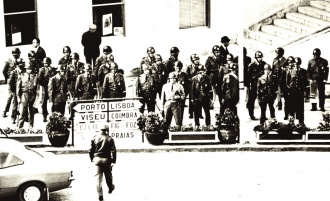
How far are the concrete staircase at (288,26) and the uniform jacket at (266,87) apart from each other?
2.66 ft

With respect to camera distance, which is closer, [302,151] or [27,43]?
[302,151]

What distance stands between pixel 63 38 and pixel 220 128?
5318mm

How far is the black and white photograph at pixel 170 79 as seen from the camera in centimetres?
2206

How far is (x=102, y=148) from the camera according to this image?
17125 mm

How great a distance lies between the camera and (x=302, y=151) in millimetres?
21750

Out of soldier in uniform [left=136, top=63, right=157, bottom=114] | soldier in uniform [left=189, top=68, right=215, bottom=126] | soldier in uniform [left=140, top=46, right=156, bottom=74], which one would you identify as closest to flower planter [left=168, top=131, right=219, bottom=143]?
soldier in uniform [left=189, top=68, right=215, bottom=126]

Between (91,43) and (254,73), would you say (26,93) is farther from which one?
(254,73)

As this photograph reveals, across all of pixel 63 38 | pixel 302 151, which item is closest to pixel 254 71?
pixel 302 151

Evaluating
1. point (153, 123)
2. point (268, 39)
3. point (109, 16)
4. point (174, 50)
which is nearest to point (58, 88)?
point (109, 16)

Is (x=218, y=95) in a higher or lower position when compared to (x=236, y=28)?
lower

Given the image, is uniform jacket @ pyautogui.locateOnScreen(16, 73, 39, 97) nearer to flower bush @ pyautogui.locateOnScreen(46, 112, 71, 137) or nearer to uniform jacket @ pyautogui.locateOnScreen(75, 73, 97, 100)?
uniform jacket @ pyautogui.locateOnScreen(75, 73, 97, 100)

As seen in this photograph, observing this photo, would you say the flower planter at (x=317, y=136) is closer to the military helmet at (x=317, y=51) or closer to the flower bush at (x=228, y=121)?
the flower bush at (x=228, y=121)

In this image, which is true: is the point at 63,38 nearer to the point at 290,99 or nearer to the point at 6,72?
the point at 6,72

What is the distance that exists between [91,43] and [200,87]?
11.3 feet
